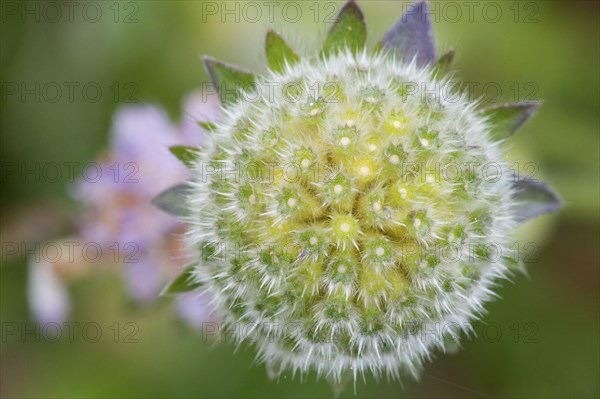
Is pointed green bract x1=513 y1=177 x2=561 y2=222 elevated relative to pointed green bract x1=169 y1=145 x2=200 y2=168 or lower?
elevated

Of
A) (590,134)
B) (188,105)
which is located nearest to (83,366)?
(188,105)

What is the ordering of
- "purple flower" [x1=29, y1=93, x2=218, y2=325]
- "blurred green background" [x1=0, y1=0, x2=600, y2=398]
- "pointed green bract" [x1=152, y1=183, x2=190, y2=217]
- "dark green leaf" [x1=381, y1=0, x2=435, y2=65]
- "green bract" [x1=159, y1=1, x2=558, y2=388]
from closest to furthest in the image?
"green bract" [x1=159, y1=1, x2=558, y2=388] → "dark green leaf" [x1=381, y1=0, x2=435, y2=65] → "pointed green bract" [x1=152, y1=183, x2=190, y2=217] → "purple flower" [x1=29, y1=93, x2=218, y2=325] → "blurred green background" [x1=0, y1=0, x2=600, y2=398]

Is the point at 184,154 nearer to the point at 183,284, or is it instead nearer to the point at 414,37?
the point at 183,284

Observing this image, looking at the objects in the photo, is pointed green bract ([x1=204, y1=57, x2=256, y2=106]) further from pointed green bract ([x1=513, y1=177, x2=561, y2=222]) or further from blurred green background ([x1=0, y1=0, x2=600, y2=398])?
blurred green background ([x1=0, y1=0, x2=600, y2=398])

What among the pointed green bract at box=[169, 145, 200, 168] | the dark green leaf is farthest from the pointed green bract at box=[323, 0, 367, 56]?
the pointed green bract at box=[169, 145, 200, 168]

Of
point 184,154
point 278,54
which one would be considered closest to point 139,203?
point 184,154

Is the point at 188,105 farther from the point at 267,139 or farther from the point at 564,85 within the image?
the point at 564,85

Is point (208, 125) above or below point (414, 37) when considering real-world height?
below
